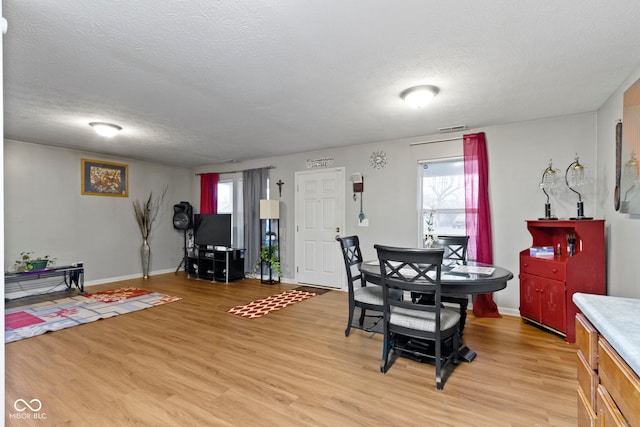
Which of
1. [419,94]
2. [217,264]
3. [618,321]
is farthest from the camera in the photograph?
[217,264]

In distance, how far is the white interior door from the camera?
5.18 m

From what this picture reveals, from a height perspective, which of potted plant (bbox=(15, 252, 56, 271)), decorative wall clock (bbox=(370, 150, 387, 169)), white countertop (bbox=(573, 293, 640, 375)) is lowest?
potted plant (bbox=(15, 252, 56, 271))

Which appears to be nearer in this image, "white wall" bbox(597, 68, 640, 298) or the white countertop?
the white countertop

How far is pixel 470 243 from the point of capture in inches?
158

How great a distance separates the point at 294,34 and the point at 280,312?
3.13 meters

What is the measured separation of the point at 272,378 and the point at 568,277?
2.89 m

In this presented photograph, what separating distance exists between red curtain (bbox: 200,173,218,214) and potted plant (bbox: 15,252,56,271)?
2.79 meters

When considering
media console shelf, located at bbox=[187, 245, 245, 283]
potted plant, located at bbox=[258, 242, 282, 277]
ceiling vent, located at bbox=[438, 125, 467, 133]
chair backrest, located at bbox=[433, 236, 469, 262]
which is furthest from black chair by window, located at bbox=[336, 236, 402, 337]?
media console shelf, located at bbox=[187, 245, 245, 283]

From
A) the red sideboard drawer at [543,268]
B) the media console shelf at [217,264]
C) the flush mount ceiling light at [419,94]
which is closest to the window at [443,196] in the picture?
the red sideboard drawer at [543,268]

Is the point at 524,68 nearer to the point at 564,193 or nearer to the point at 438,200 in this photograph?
the point at 564,193

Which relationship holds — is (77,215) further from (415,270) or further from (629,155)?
(629,155)

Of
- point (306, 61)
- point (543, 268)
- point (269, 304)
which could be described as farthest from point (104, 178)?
point (543, 268)

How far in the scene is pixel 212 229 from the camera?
6277mm

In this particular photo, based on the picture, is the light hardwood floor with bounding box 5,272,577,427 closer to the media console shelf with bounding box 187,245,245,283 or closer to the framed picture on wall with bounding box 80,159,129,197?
the media console shelf with bounding box 187,245,245,283
